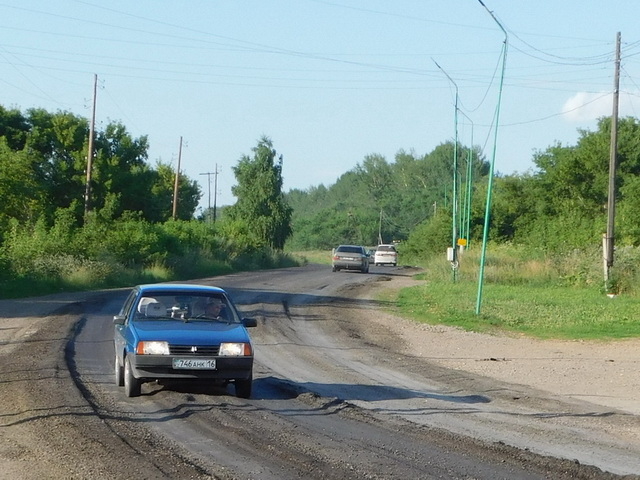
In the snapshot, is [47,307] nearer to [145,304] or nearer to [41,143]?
[145,304]

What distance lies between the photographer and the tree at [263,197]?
97000mm

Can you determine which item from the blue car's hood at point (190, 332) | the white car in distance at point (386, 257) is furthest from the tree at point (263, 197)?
the blue car's hood at point (190, 332)

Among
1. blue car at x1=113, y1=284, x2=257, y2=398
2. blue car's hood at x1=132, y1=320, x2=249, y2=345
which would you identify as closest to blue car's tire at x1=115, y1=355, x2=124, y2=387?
blue car at x1=113, y1=284, x2=257, y2=398

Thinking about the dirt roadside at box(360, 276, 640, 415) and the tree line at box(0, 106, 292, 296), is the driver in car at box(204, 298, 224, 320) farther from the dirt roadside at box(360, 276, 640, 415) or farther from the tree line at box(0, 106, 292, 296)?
the tree line at box(0, 106, 292, 296)

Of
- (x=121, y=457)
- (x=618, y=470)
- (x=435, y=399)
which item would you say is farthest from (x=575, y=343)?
(x=121, y=457)

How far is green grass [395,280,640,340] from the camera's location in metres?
26.4

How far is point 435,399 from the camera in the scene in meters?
13.9

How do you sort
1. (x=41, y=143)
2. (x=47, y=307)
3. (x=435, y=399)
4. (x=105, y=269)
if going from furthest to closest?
(x=41, y=143)
(x=105, y=269)
(x=47, y=307)
(x=435, y=399)

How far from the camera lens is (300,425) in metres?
10.9

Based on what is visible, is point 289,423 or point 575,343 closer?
point 289,423

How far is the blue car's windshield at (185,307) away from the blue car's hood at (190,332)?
0.21 metres

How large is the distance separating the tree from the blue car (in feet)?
267

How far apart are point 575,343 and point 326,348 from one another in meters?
6.54

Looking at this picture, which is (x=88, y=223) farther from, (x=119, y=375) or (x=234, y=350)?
(x=234, y=350)
